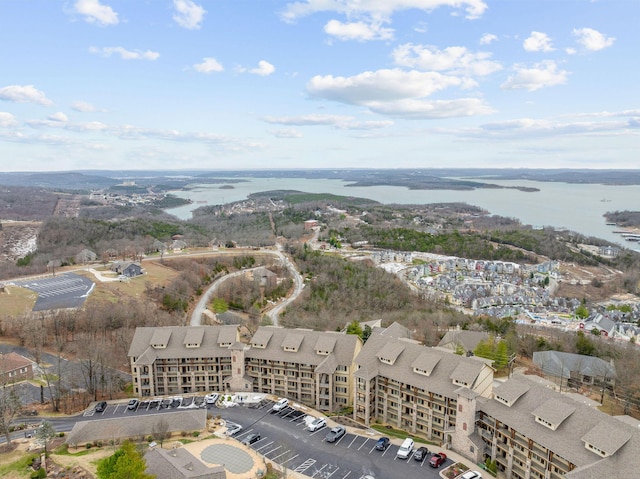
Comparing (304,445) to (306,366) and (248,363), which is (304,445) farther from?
(248,363)

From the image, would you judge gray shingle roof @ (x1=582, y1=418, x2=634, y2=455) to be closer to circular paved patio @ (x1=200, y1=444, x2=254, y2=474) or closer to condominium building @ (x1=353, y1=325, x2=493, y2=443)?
condominium building @ (x1=353, y1=325, x2=493, y2=443)

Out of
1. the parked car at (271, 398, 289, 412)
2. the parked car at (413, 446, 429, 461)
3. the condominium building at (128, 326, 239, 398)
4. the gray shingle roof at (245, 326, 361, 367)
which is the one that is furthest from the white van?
the condominium building at (128, 326, 239, 398)

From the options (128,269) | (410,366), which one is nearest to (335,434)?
(410,366)

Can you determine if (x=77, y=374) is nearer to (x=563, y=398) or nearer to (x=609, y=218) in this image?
(x=563, y=398)

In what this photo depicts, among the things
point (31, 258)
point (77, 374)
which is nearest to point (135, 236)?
point (31, 258)

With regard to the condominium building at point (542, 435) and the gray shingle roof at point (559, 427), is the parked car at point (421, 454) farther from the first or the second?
the gray shingle roof at point (559, 427)

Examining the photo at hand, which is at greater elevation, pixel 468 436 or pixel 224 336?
pixel 224 336
